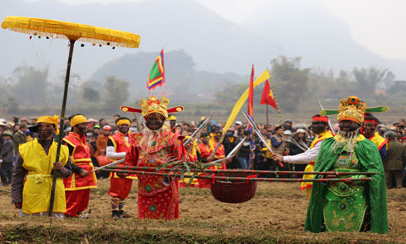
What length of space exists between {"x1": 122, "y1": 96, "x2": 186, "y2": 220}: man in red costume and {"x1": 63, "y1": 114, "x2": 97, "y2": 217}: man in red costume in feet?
4.55

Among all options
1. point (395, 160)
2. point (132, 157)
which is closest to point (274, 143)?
point (395, 160)

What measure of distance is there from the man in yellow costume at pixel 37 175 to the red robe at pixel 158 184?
104 cm

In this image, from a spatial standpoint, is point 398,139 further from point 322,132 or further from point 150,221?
point 150,221

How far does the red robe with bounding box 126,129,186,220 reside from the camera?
641 cm

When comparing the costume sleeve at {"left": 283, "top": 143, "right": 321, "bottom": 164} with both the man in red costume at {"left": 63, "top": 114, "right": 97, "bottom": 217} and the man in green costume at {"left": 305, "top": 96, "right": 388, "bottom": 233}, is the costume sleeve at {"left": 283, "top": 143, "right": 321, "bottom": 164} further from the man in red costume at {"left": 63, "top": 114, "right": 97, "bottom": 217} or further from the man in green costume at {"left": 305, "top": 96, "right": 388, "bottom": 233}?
the man in red costume at {"left": 63, "top": 114, "right": 97, "bottom": 217}

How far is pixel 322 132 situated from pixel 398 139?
6968 mm

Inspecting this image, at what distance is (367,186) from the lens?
230 inches

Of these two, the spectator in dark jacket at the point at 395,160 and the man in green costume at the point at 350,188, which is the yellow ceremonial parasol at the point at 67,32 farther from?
the spectator in dark jacket at the point at 395,160

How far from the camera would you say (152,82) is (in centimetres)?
1338

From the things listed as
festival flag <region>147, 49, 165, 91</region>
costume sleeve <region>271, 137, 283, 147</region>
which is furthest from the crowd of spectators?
festival flag <region>147, 49, 165, 91</region>

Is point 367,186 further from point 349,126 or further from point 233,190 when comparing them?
point 233,190

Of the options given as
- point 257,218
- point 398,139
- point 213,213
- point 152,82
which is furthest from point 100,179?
point 398,139

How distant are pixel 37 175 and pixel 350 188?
4.00 m

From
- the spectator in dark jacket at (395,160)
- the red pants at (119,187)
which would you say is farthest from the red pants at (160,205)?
the spectator in dark jacket at (395,160)
